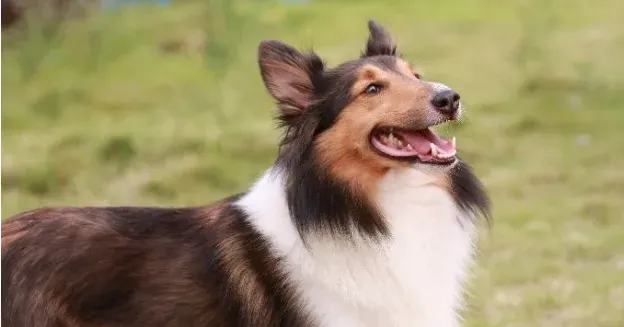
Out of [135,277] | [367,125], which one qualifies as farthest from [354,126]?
[135,277]

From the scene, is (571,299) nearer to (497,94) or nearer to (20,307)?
(20,307)

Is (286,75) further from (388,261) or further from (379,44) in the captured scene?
(388,261)

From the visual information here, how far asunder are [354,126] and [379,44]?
1.75ft

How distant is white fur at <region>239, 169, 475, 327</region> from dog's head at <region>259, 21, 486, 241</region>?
0.28 feet

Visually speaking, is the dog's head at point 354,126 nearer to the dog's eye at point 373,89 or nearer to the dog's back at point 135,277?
the dog's eye at point 373,89

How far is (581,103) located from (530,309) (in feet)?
15.0

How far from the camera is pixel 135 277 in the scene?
3361 mm

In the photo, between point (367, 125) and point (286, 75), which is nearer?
point (367, 125)

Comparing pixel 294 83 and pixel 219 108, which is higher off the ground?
pixel 294 83

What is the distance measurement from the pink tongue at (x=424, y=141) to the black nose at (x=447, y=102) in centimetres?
12

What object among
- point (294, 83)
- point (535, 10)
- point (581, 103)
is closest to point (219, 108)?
point (581, 103)

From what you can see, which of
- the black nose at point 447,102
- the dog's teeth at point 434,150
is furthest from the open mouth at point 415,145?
the black nose at point 447,102

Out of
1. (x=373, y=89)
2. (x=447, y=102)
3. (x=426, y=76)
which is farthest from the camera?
(x=426, y=76)

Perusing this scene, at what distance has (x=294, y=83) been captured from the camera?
3.45 m
